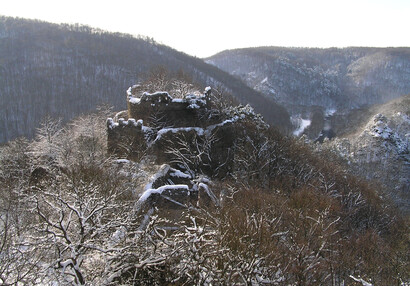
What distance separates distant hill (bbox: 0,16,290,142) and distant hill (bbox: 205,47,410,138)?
3455 centimetres

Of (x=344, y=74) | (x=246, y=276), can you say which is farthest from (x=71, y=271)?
(x=344, y=74)

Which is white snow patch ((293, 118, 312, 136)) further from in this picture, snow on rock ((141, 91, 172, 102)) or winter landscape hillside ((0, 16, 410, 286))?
snow on rock ((141, 91, 172, 102))

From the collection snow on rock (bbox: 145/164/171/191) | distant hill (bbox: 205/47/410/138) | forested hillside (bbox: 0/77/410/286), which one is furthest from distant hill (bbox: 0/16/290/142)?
snow on rock (bbox: 145/164/171/191)

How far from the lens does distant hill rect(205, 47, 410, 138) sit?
466 feet

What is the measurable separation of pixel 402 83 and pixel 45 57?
165 m

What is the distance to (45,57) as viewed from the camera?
10606 cm

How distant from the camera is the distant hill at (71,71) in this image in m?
84.8

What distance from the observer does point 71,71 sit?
4060 inches

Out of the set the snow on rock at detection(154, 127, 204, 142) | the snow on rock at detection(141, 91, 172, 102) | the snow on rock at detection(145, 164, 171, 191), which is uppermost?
the snow on rock at detection(141, 91, 172, 102)

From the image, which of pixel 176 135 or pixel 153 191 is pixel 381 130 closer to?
pixel 176 135

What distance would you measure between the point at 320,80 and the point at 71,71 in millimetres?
113174

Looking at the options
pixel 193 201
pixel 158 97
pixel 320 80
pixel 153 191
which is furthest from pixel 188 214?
Result: pixel 320 80

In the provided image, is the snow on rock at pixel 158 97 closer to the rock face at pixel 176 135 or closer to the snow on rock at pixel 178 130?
the rock face at pixel 176 135

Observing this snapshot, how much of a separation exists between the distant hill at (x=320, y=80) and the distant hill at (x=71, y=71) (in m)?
34.5
